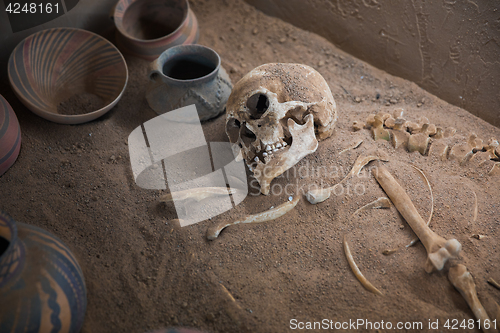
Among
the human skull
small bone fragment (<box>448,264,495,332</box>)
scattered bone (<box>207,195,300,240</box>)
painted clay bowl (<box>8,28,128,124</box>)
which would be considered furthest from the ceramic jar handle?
small bone fragment (<box>448,264,495,332</box>)

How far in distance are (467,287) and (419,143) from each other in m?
1.09

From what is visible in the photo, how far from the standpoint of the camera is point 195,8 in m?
4.03

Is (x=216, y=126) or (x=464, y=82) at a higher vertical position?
(x=464, y=82)

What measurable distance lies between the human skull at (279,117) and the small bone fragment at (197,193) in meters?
0.26

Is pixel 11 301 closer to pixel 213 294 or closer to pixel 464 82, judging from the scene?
pixel 213 294

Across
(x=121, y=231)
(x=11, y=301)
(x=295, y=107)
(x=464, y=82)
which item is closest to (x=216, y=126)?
(x=295, y=107)

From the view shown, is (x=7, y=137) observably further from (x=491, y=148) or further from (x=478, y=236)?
(x=491, y=148)

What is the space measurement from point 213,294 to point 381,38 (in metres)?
2.81

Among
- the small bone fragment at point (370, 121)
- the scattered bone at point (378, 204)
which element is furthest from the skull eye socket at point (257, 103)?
the scattered bone at point (378, 204)

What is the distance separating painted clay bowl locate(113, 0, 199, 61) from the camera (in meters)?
3.19

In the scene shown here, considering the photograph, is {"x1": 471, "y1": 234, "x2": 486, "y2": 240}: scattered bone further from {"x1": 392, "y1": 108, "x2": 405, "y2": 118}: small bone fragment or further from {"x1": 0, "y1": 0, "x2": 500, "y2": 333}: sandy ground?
{"x1": 392, "y1": 108, "x2": 405, "y2": 118}: small bone fragment

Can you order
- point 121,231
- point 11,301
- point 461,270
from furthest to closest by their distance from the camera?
point 121,231, point 461,270, point 11,301

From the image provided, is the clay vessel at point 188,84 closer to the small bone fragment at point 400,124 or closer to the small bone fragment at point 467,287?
the small bone fragment at point 400,124

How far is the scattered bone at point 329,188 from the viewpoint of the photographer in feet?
7.41
